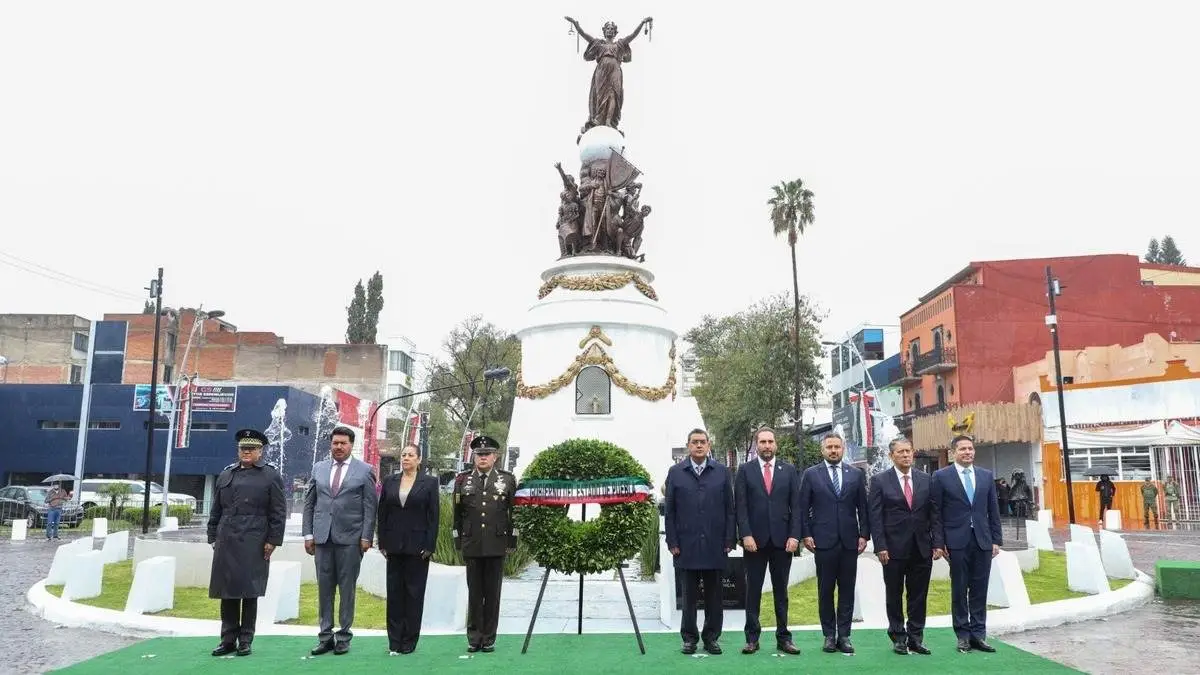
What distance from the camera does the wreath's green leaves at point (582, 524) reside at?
28.2ft

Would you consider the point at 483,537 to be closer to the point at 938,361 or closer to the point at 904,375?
the point at 938,361

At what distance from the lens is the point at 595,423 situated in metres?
18.4

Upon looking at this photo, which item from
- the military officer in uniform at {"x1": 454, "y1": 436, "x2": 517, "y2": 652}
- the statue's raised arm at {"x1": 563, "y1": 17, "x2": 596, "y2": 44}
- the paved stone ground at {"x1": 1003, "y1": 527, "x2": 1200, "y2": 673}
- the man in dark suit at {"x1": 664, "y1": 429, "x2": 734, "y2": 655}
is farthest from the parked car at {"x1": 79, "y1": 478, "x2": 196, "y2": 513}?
the paved stone ground at {"x1": 1003, "y1": 527, "x2": 1200, "y2": 673}

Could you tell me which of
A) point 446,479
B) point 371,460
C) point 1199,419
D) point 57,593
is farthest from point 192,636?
point 1199,419

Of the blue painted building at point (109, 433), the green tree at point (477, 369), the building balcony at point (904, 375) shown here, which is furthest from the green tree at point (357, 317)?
the building balcony at point (904, 375)

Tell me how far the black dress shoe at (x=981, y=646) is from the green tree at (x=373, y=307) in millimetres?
61803

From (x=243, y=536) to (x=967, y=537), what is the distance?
681 cm

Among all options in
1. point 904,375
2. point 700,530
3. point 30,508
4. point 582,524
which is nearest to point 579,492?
point 582,524

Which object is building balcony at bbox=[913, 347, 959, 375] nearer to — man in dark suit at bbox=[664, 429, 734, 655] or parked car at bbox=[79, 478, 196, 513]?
parked car at bbox=[79, 478, 196, 513]

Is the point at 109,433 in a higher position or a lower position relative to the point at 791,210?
lower

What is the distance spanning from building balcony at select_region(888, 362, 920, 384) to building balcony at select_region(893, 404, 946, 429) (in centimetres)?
173

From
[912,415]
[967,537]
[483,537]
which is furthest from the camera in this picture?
[912,415]

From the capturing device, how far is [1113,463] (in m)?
29.6

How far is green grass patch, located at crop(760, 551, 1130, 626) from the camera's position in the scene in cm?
1046
